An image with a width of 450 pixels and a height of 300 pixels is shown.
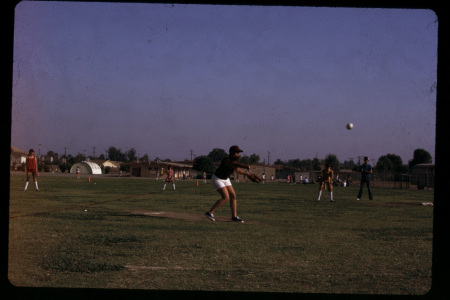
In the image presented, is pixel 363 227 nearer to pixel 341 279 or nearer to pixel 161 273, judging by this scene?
pixel 341 279

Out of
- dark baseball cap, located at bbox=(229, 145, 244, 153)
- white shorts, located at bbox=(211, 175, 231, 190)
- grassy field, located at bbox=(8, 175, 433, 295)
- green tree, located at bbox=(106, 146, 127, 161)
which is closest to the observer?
grassy field, located at bbox=(8, 175, 433, 295)

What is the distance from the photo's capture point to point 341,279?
18.1 feet

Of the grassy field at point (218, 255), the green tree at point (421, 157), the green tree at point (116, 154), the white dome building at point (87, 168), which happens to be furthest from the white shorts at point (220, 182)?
the green tree at point (116, 154)

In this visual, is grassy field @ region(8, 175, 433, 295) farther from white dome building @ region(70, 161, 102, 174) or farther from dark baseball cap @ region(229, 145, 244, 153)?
white dome building @ region(70, 161, 102, 174)

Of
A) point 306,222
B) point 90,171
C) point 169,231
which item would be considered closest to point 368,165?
point 306,222

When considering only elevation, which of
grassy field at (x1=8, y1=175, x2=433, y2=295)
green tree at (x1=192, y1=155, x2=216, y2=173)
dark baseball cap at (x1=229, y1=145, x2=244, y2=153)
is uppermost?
dark baseball cap at (x1=229, y1=145, x2=244, y2=153)

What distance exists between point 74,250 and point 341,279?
13.2 feet

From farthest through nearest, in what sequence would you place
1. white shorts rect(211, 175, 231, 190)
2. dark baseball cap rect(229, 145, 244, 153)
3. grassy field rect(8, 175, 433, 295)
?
1. white shorts rect(211, 175, 231, 190)
2. dark baseball cap rect(229, 145, 244, 153)
3. grassy field rect(8, 175, 433, 295)

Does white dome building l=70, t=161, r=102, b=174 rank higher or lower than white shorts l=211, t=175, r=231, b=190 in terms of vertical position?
lower

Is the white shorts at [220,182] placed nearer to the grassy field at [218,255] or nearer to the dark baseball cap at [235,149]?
the grassy field at [218,255]

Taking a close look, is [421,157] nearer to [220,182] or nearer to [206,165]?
[206,165]

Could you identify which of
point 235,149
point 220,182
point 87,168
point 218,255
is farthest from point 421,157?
point 218,255

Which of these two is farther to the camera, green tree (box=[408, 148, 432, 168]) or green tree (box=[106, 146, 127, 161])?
green tree (box=[106, 146, 127, 161])

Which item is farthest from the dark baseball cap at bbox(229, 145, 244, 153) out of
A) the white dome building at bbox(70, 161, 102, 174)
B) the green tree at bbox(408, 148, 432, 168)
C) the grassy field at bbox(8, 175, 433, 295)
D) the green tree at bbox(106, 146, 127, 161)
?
the green tree at bbox(106, 146, 127, 161)
